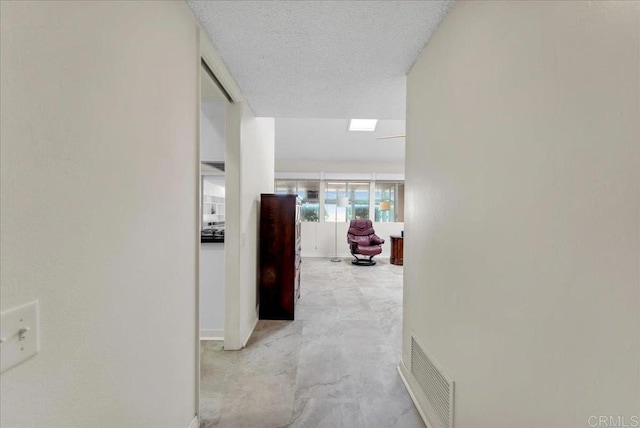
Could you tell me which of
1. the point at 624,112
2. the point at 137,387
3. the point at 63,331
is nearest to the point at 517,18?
the point at 624,112

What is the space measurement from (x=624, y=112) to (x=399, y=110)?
95.8 inches

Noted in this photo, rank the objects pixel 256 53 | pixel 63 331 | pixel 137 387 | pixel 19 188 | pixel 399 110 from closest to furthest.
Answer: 1. pixel 19 188
2. pixel 63 331
3. pixel 137 387
4. pixel 256 53
5. pixel 399 110

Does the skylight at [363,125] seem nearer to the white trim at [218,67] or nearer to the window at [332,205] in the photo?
the window at [332,205]

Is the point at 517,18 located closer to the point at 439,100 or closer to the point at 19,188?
the point at 439,100

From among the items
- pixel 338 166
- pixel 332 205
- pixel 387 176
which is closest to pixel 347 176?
pixel 338 166

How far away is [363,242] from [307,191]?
2277mm

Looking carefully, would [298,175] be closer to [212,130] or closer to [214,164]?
[214,164]

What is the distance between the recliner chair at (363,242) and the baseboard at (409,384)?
4.50m

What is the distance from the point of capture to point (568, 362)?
2.50 ft

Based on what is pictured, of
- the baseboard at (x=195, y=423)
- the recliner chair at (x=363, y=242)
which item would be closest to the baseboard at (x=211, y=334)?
the baseboard at (x=195, y=423)

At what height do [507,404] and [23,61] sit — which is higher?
[23,61]

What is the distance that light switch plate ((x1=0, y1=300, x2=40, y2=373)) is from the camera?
568 millimetres

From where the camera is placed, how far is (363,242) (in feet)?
22.5

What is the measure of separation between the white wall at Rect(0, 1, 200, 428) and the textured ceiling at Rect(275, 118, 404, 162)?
4901mm
